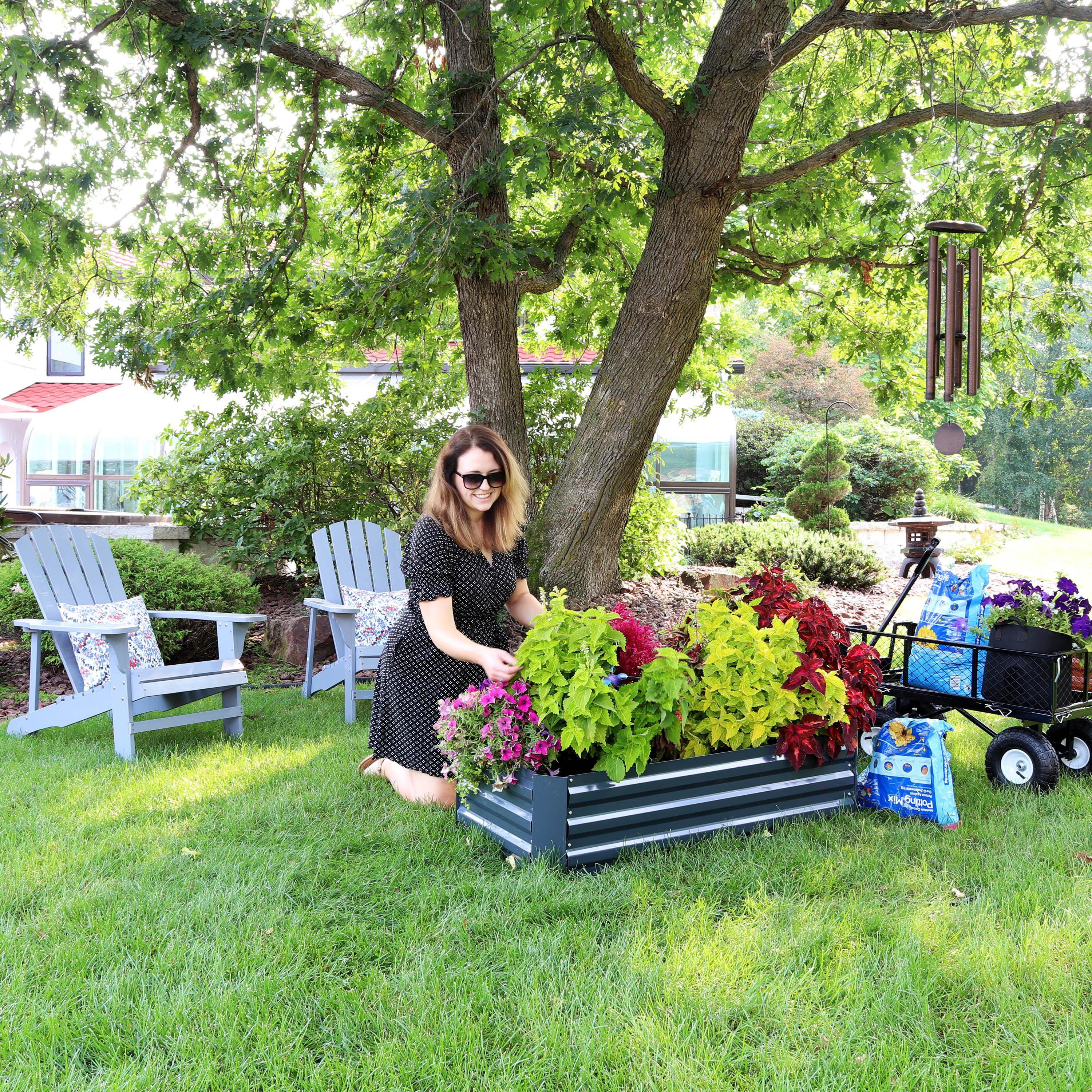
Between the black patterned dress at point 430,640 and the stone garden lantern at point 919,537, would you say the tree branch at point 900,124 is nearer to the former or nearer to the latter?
the stone garden lantern at point 919,537

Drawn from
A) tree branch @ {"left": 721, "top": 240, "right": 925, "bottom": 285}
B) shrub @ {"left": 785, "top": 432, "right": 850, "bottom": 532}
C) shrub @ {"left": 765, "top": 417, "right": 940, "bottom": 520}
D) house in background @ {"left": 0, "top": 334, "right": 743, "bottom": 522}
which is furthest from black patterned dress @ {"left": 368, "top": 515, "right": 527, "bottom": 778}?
shrub @ {"left": 765, "top": 417, "right": 940, "bottom": 520}

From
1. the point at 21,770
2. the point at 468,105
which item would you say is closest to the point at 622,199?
the point at 468,105

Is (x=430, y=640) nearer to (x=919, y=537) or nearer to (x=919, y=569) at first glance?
(x=919, y=569)

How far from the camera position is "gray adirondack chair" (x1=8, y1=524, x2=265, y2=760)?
4094mm

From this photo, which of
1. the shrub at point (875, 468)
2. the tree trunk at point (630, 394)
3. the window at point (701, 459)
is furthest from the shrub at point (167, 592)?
the shrub at point (875, 468)

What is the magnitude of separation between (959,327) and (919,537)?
6.21 meters

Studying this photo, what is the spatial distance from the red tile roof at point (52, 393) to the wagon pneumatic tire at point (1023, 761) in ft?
42.4

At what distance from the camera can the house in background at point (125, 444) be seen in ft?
37.4

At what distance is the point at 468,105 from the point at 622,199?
3.65ft

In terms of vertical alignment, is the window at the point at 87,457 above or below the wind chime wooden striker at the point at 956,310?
below

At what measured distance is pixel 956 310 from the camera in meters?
3.70

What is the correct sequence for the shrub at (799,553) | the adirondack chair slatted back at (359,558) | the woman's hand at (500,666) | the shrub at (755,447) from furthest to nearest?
the shrub at (755,447) → the shrub at (799,553) → the adirondack chair slatted back at (359,558) → the woman's hand at (500,666)

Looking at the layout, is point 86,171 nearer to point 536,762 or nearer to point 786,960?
point 536,762

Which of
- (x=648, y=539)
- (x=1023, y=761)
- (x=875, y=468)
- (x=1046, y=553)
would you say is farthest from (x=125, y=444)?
(x=1046, y=553)
